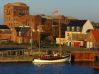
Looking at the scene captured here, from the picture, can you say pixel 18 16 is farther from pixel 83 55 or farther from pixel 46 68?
pixel 46 68

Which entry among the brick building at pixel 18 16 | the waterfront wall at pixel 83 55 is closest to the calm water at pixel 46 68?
the waterfront wall at pixel 83 55

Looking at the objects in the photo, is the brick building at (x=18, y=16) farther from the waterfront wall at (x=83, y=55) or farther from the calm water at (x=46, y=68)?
the calm water at (x=46, y=68)

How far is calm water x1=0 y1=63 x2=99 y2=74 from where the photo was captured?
66438mm

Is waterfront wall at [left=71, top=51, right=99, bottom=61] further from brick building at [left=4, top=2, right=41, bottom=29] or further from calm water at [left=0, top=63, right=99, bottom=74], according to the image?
brick building at [left=4, top=2, right=41, bottom=29]

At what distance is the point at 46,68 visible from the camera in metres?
72.2

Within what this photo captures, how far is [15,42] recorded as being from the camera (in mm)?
115750

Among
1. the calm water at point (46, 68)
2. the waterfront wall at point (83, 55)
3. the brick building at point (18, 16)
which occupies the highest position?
the brick building at point (18, 16)

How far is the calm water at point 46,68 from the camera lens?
2616 inches

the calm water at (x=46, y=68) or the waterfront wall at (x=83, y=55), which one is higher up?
the waterfront wall at (x=83, y=55)

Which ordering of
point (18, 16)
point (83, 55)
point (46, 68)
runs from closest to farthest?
point (46, 68), point (83, 55), point (18, 16)

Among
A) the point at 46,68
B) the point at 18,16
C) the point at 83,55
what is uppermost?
the point at 18,16

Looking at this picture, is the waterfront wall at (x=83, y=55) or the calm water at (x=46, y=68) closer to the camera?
the calm water at (x=46, y=68)

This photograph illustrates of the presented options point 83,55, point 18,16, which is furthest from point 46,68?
point 18,16

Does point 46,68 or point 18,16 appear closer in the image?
point 46,68
